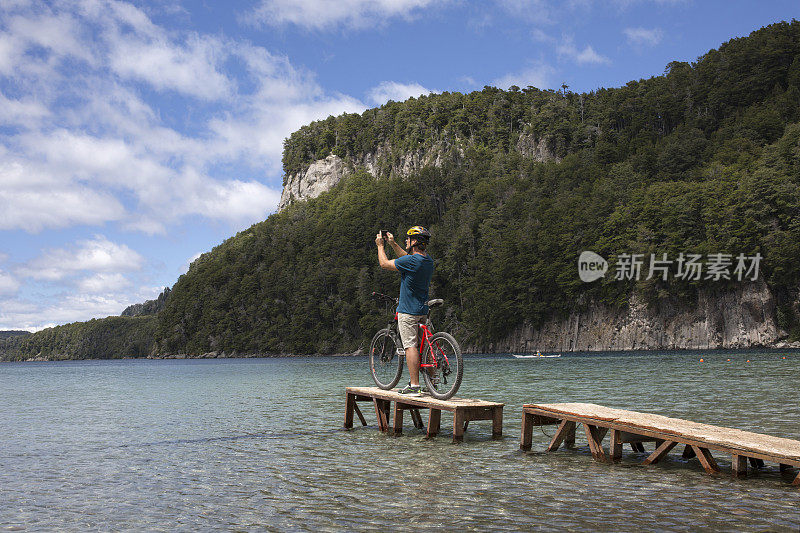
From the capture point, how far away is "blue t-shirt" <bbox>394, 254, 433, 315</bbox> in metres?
11.2

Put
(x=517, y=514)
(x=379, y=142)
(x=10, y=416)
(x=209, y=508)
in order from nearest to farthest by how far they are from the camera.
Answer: (x=517, y=514), (x=209, y=508), (x=10, y=416), (x=379, y=142)

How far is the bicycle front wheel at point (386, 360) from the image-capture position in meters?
12.7

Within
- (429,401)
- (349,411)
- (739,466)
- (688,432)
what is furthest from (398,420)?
(739,466)

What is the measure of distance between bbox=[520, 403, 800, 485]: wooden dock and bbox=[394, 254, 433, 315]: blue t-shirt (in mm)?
2645

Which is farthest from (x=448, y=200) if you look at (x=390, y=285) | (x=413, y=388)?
(x=413, y=388)

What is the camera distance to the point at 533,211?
117562 mm

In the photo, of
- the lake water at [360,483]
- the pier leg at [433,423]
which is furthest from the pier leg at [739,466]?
the pier leg at [433,423]

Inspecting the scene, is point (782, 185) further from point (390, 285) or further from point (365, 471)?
point (365, 471)

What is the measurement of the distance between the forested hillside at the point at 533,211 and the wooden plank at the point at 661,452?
79.3m

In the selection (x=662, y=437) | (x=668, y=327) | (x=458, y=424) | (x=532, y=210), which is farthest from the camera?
(x=532, y=210)

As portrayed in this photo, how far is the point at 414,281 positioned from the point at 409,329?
35.0 inches

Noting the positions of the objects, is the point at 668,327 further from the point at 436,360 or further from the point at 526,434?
the point at 526,434

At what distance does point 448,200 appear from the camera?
154 m

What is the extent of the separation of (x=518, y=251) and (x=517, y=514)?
10590 cm
